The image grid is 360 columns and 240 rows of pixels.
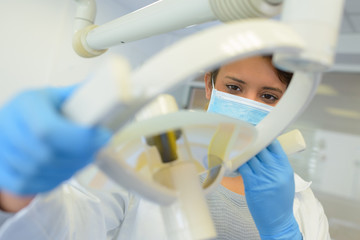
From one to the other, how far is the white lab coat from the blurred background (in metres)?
1.28

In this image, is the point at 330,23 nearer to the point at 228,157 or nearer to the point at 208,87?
the point at 228,157

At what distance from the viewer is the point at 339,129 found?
3.66 meters

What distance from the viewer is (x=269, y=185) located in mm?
826

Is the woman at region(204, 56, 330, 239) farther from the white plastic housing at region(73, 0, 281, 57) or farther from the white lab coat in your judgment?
the white plastic housing at region(73, 0, 281, 57)

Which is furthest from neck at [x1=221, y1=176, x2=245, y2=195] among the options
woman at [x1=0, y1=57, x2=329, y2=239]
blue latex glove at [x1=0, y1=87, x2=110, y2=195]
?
blue latex glove at [x1=0, y1=87, x2=110, y2=195]

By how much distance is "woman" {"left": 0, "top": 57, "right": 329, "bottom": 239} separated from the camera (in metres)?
0.57

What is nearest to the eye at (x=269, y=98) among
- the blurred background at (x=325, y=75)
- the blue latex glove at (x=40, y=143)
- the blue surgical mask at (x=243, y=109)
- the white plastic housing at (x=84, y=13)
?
the blue surgical mask at (x=243, y=109)

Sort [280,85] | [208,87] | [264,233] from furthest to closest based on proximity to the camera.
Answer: [208,87]
[280,85]
[264,233]

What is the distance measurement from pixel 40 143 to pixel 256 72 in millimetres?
905

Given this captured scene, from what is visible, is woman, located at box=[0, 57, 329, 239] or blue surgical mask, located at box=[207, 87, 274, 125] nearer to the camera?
woman, located at box=[0, 57, 329, 239]

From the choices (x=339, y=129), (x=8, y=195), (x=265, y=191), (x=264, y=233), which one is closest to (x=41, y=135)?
(x=8, y=195)

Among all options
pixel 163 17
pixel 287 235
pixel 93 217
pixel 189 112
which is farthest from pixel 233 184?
pixel 189 112

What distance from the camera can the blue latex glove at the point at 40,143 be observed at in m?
0.30

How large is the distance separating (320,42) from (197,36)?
186mm
